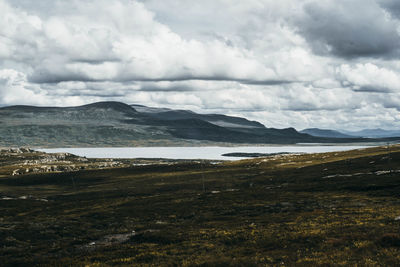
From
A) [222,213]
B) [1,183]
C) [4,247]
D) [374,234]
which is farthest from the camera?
[1,183]

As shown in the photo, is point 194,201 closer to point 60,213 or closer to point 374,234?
point 60,213

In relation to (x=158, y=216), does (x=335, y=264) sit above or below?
above

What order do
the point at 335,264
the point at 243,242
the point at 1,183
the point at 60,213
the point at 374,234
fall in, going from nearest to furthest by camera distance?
1. the point at 335,264
2. the point at 374,234
3. the point at 243,242
4. the point at 60,213
5. the point at 1,183

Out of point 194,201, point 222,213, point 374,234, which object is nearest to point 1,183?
point 194,201

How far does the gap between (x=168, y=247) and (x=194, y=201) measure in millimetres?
52130

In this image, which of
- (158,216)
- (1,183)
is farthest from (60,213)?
(1,183)

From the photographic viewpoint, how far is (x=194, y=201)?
92.2 meters

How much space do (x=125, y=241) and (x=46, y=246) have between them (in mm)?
9724

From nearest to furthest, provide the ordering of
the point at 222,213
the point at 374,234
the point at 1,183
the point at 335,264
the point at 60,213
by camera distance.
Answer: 1. the point at 335,264
2. the point at 374,234
3. the point at 222,213
4. the point at 60,213
5. the point at 1,183

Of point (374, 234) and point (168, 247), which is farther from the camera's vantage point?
point (168, 247)

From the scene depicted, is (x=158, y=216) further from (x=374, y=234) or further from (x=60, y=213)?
(x=374, y=234)

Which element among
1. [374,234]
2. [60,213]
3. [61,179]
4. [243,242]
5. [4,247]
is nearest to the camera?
[374,234]

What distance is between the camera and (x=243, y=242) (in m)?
40.0

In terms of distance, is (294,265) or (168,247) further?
(168,247)
